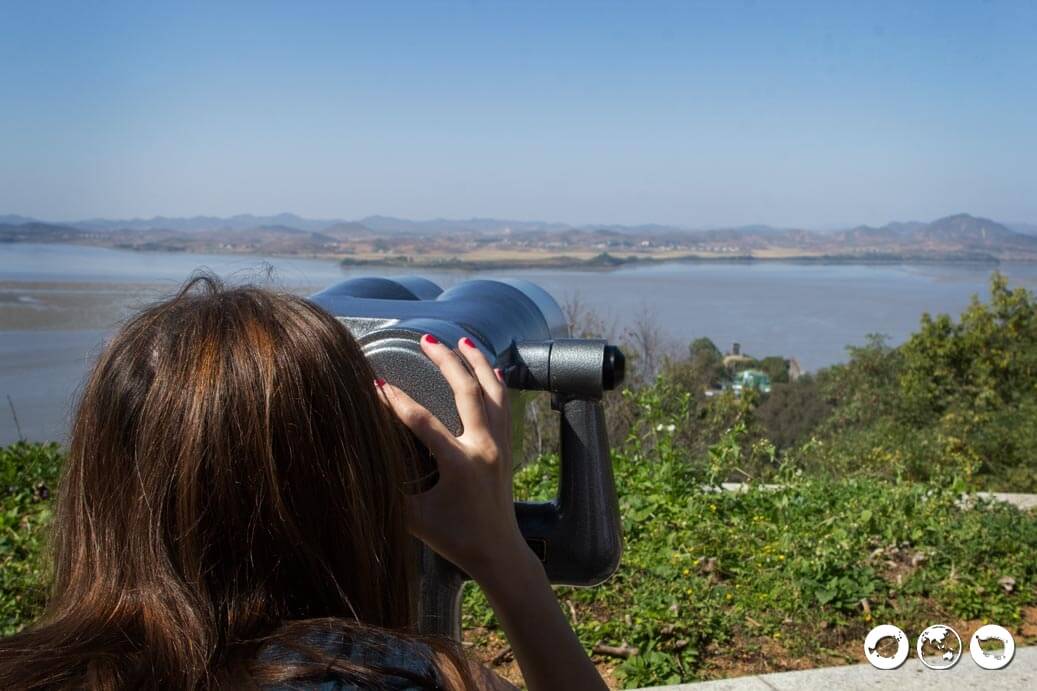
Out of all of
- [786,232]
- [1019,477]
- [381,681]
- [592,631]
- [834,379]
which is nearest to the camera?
[381,681]

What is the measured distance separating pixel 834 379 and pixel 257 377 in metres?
12.9

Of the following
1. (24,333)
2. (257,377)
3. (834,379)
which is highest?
(257,377)

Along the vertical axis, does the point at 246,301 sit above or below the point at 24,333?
above

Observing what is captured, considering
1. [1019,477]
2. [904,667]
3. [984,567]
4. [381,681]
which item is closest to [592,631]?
[904,667]

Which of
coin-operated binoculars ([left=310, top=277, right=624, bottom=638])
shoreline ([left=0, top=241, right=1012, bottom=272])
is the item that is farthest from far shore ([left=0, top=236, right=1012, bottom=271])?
coin-operated binoculars ([left=310, top=277, right=624, bottom=638])

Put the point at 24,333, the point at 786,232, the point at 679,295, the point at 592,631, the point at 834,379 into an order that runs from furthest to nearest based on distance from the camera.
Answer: the point at 786,232
the point at 679,295
the point at 834,379
the point at 24,333
the point at 592,631

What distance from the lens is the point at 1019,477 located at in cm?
737

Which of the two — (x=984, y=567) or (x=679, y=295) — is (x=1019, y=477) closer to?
(x=984, y=567)

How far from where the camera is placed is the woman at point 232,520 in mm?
916

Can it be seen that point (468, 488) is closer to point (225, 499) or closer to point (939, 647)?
point (225, 499)

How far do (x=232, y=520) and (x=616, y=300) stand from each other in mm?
14219
